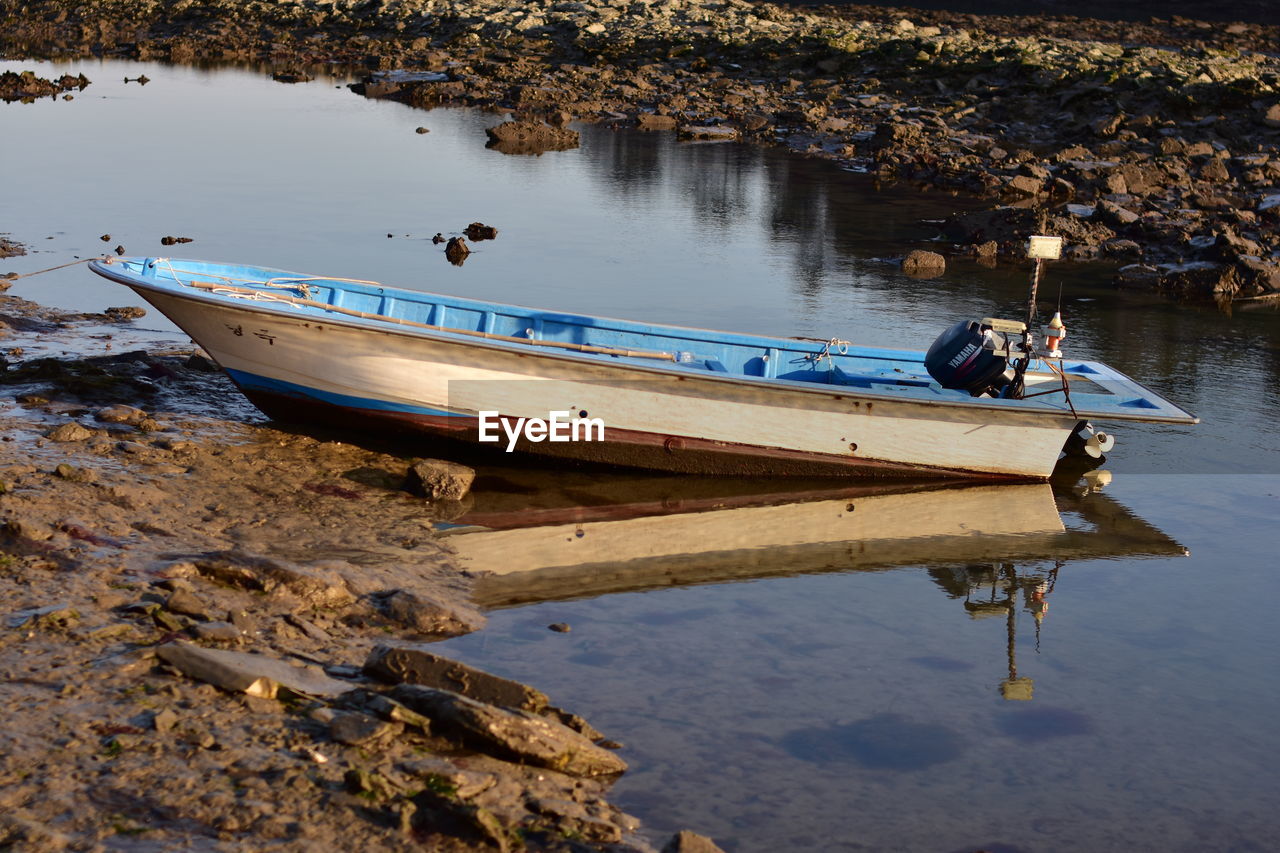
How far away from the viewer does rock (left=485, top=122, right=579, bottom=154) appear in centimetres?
2806

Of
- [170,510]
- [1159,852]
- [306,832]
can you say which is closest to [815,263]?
[170,510]

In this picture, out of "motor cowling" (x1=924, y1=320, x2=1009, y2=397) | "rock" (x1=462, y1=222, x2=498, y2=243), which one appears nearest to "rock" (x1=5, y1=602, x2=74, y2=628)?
Answer: "motor cowling" (x1=924, y1=320, x2=1009, y2=397)

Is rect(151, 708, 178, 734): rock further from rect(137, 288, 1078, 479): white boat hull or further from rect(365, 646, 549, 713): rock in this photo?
rect(137, 288, 1078, 479): white boat hull

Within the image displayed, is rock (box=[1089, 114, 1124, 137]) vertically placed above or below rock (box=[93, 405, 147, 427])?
above

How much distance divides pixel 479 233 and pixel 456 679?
12.9 meters

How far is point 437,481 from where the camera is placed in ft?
33.0

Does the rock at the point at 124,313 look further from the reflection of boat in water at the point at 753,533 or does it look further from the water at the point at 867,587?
the reflection of boat in water at the point at 753,533

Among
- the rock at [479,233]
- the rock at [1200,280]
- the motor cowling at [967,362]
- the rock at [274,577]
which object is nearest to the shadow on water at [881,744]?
the rock at [274,577]

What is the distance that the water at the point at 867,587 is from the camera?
6.75 metres

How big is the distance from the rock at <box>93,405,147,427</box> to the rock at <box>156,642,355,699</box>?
4419 mm

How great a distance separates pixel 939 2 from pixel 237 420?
4875 cm

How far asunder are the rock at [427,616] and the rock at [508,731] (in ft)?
4.47

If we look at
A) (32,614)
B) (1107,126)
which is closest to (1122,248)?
(1107,126)

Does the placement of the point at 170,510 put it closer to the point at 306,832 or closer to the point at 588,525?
the point at 588,525
